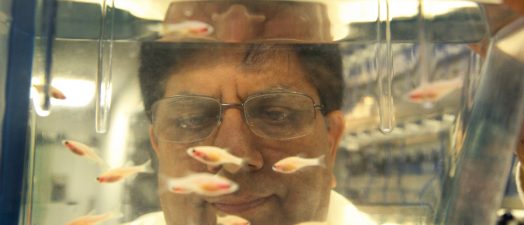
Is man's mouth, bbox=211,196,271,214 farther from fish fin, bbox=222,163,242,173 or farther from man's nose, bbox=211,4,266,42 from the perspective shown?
man's nose, bbox=211,4,266,42

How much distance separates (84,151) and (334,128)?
48cm

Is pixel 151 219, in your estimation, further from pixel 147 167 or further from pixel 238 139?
pixel 238 139

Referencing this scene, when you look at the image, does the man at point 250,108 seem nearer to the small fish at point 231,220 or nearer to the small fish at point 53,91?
the small fish at point 231,220

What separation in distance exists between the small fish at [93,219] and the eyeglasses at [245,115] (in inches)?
6.6

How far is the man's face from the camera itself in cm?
78

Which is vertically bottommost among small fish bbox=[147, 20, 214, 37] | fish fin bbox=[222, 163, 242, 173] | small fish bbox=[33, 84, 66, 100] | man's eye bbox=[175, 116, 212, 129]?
fish fin bbox=[222, 163, 242, 173]

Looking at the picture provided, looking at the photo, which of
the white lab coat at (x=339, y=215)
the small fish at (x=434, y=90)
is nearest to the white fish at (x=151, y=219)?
the white lab coat at (x=339, y=215)

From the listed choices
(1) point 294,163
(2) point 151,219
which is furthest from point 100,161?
(1) point 294,163

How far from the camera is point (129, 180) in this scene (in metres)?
0.77

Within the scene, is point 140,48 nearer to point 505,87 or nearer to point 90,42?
point 90,42

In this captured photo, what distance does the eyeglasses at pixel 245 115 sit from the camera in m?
0.80

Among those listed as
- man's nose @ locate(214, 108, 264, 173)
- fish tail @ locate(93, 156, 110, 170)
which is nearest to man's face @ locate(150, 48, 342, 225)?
man's nose @ locate(214, 108, 264, 173)

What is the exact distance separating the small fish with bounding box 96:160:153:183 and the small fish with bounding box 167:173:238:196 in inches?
2.0

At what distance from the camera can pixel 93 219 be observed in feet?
2.55
